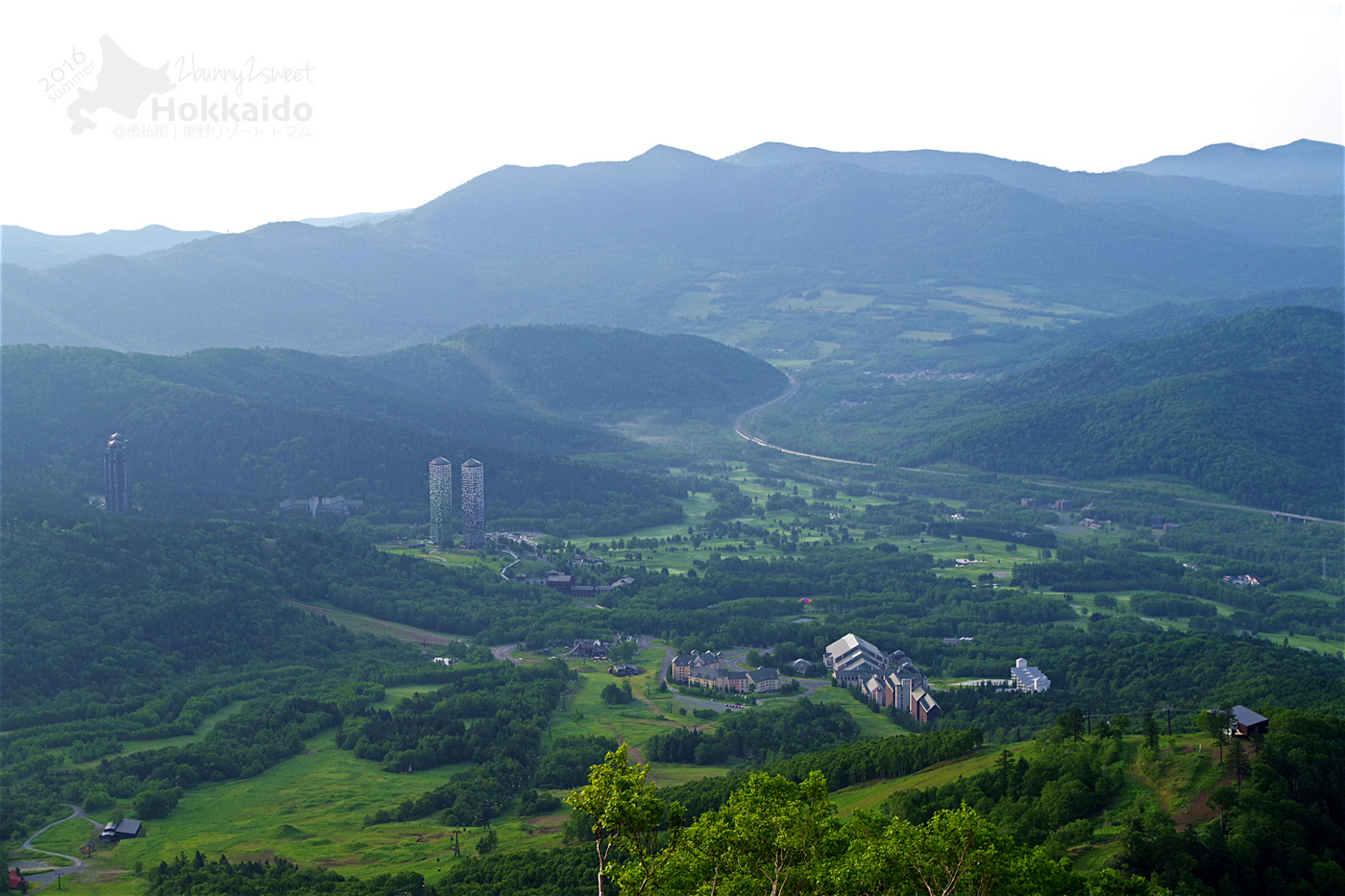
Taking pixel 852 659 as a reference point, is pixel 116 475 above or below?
above

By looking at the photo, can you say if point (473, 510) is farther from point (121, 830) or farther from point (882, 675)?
point (121, 830)

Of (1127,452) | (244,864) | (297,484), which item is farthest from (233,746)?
(1127,452)

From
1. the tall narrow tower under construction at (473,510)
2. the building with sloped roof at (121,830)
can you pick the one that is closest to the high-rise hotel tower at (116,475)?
the tall narrow tower under construction at (473,510)

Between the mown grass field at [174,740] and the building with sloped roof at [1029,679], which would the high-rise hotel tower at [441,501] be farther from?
the building with sloped roof at [1029,679]

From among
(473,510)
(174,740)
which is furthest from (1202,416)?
(174,740)

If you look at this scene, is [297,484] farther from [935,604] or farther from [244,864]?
[244,864]

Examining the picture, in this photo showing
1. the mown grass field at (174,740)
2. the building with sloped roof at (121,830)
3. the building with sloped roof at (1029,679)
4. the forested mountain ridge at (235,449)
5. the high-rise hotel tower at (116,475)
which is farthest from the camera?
the forested mountain ridge at (235,449)

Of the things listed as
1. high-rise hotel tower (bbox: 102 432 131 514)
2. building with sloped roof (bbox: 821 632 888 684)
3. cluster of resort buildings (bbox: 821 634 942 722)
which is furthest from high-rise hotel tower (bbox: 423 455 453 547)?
building with sloped roof (bbox: 821 632 888 684)
